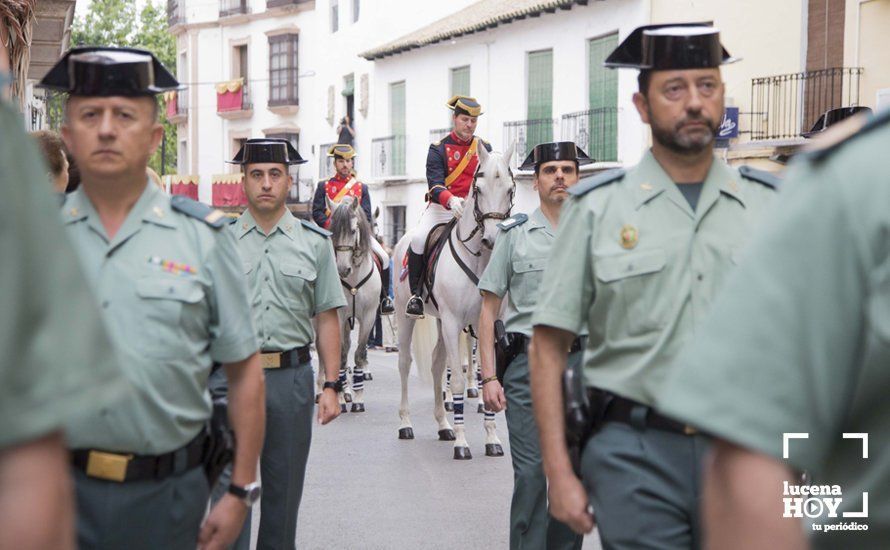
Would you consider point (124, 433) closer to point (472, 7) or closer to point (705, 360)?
point (705, 360)

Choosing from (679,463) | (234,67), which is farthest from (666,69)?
(234,67)

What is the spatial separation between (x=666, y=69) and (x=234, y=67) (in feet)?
173

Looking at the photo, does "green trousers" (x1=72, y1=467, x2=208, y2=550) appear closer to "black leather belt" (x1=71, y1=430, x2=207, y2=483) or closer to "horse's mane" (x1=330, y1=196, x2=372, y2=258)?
"black leather belt" (x1=71, y1=430, x2=207, y2=483)

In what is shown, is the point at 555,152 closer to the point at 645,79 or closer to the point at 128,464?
the point at 645,79

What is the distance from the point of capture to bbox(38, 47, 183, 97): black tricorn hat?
3.99 m

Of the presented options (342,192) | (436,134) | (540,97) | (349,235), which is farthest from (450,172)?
(436,134)

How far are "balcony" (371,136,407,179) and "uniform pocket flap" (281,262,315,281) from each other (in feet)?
110

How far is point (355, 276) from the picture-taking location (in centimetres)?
1422

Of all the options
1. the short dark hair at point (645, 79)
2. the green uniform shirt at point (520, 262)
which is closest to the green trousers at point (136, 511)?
the short dark hair at point (645, 79)

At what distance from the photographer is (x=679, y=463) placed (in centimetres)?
378

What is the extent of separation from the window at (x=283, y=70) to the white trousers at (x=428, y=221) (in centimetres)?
3736

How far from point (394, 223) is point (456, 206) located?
28836mm

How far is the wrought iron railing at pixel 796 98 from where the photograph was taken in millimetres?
23125

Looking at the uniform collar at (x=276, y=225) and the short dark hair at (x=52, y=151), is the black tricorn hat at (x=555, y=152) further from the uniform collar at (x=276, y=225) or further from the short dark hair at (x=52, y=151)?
the short dark hair at (x=52, y=151)
